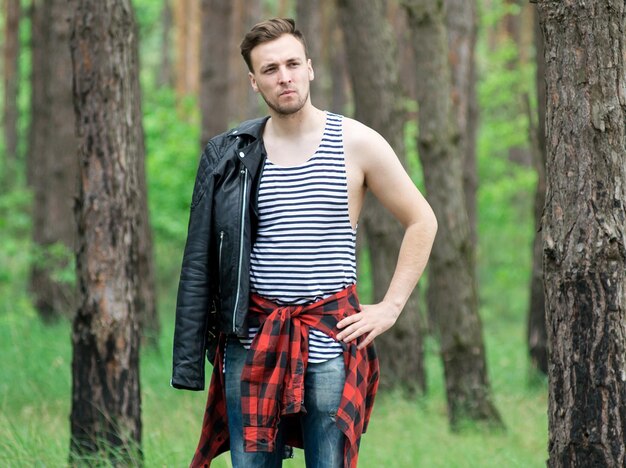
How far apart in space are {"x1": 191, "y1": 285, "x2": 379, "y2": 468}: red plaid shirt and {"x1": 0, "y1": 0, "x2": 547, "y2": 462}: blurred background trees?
2.42 m

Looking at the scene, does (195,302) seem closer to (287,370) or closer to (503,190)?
(287,370)

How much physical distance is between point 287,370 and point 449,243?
487cm

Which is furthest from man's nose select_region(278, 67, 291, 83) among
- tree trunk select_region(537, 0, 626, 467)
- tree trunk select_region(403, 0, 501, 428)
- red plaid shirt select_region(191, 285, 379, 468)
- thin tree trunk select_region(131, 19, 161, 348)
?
thin tree trunk select_region(131, 19, 161, 348)

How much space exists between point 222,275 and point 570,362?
1.38 m

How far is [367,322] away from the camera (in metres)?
3.97

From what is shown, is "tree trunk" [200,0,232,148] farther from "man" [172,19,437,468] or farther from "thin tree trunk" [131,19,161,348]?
"man" [172,19,437,468]

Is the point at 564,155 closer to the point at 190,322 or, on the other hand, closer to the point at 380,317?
the point at 380,317

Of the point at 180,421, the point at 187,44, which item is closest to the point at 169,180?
the point at 180,421

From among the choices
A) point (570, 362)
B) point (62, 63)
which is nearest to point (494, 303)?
point (62, 63)

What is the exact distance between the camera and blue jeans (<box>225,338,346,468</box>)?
392 cm

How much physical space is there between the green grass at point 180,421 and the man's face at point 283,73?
2.49 metres

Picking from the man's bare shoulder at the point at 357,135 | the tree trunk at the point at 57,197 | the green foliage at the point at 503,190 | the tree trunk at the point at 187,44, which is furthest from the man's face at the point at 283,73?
the tree trunk at the point at 187,44

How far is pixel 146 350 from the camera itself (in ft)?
36.0

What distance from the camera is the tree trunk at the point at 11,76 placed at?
2442 cm
